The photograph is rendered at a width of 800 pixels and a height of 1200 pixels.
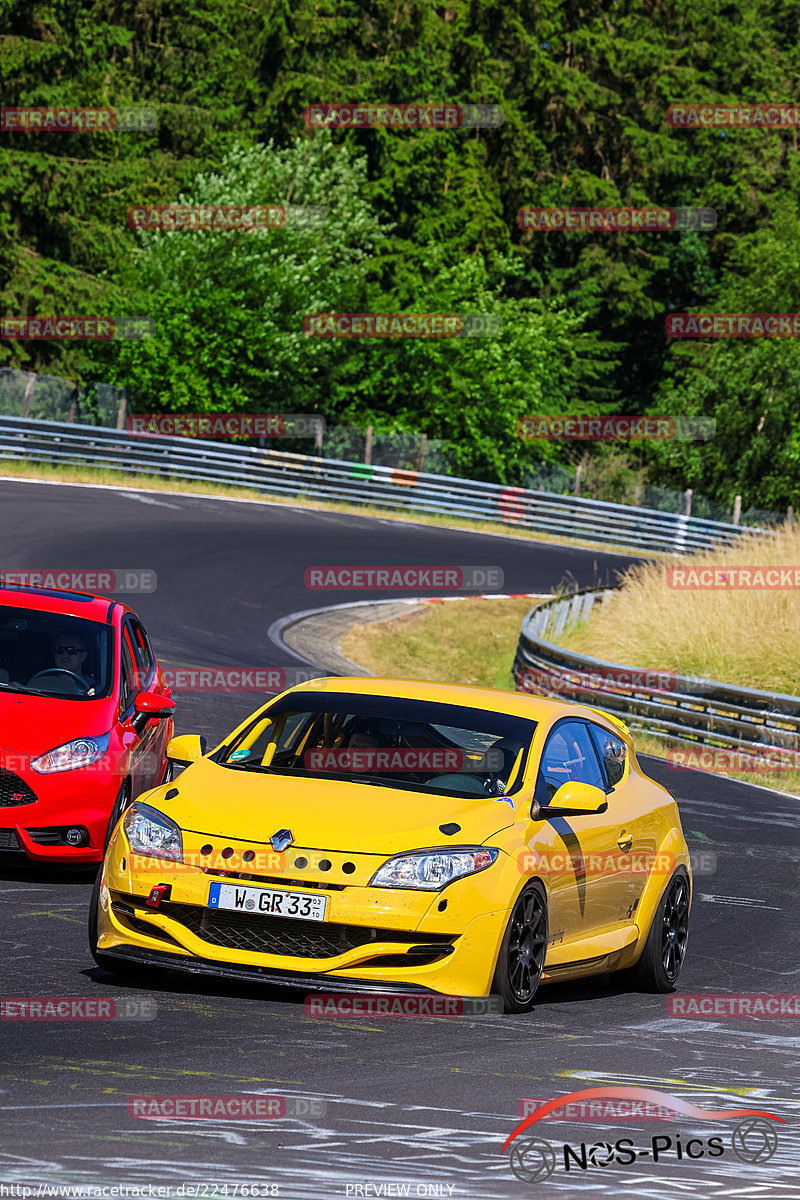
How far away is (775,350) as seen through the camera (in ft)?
193

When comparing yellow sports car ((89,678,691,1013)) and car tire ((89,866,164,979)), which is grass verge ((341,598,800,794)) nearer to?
yellow sports car ((89,678,691,1013))

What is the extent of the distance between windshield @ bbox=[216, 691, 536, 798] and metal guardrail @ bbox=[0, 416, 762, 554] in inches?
1153

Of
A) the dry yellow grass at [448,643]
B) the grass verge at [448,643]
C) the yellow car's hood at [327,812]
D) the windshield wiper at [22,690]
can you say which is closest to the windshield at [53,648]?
the windshield wiper at [22,690]

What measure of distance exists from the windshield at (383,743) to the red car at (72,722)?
1.75 meters

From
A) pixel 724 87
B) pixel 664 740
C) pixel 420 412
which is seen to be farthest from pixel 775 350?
pixel 664 740

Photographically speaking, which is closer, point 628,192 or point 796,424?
point 796,424

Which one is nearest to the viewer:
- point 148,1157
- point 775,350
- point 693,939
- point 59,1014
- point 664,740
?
point 148,1157

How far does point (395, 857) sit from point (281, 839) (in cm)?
48

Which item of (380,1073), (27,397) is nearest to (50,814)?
(380,1073)

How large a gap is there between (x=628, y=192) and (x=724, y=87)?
7493 millimetres

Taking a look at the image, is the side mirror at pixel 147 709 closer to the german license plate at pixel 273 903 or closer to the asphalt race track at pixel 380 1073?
the asphalt race track at pixel 380 1073

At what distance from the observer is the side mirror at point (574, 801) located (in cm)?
807

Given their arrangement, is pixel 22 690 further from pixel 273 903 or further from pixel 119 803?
pixel 273 903

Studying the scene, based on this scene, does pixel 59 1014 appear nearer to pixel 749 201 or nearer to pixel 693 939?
pixel 693 939
